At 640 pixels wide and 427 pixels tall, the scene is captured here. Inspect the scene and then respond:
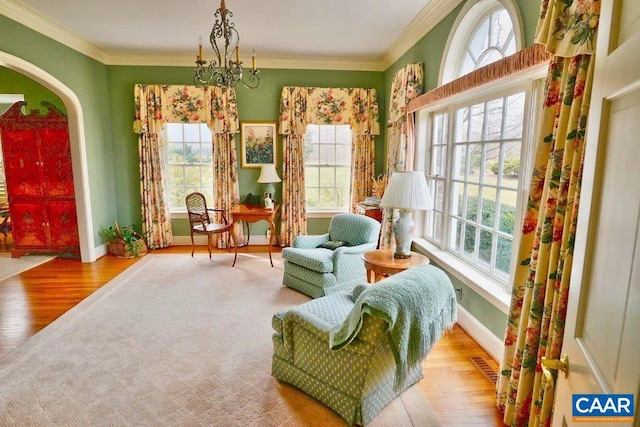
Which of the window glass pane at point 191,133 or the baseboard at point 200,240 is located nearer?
the window glass pane at point 191,133

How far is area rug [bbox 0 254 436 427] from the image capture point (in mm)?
1974

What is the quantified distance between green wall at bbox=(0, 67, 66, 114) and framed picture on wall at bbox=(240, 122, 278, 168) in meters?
2.43

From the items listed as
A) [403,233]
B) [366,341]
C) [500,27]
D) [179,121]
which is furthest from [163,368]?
[179,121]

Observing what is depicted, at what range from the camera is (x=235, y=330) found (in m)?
2.95

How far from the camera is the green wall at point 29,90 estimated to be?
4.75 metres

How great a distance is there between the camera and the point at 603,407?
2.17 feet

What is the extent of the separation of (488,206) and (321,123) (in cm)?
321

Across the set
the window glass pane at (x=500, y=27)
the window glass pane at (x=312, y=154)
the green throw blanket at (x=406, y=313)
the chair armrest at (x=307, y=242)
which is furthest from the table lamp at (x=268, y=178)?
the green throw blanket at (x=406, y=313)

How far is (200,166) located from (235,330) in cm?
338

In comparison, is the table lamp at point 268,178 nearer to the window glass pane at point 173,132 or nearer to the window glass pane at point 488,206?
the window glass pane at point 173,132

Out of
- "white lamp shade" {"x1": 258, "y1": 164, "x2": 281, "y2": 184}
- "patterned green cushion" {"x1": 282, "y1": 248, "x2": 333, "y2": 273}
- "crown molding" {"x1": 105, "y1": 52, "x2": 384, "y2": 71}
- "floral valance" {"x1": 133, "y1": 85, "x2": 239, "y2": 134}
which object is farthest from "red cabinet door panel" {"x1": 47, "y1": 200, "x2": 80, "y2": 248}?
"patterned green cushion" {"x1": 282, "y1": 248, "x2": 333, "y2": 273}

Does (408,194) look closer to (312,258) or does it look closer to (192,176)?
(312,258)

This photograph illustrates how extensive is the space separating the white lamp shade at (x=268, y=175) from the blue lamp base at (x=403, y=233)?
2617mm

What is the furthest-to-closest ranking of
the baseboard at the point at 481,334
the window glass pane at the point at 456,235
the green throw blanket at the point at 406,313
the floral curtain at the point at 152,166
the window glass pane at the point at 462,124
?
the floral curtain at the point at 152,166
the window glass pane at the point at 456,235
the window glass pane at the point at 462,124
the baseboard at the point at 481,334
the green throw blanket at the point at 406,313
